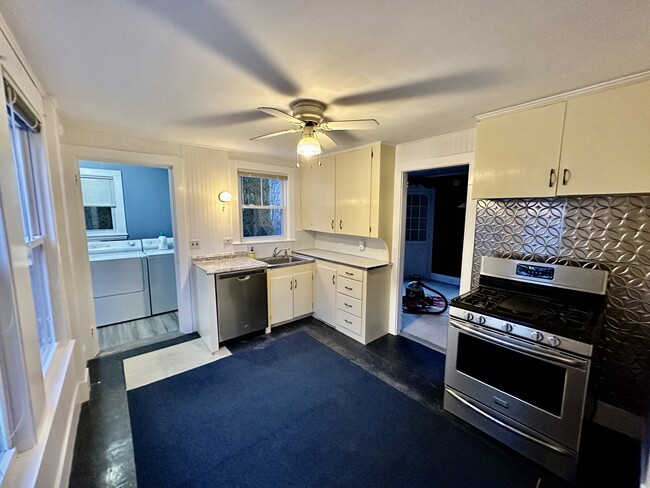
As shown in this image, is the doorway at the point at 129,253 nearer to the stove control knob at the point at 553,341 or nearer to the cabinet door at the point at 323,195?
the cabinet door at the point at 323,195

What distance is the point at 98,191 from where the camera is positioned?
3.99m

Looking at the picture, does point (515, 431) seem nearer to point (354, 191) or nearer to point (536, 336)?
point (536, 336)

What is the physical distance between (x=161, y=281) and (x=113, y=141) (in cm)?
189

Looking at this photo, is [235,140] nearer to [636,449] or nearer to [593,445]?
[593,445]

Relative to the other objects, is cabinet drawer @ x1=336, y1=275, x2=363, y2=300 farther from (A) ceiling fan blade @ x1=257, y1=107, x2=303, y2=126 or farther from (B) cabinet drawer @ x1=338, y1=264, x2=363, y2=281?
(A) ceiling fan blade @ x1=257, y1=107, x2=303, y2=126

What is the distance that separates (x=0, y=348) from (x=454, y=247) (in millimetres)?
6381

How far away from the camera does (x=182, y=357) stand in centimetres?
285

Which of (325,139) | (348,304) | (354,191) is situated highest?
(325,139)

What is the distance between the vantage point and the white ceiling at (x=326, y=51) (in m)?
1.07

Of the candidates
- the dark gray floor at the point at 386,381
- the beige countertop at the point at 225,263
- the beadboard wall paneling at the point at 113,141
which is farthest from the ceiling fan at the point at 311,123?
the dark gray floor at the point at 386,381

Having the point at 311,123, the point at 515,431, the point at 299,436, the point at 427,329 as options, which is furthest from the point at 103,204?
the point at 515,431

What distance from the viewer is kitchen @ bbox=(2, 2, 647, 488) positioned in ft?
4.91

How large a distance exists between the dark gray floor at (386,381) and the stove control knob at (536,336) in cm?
79

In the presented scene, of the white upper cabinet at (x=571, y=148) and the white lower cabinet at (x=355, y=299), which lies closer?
the white upper cabinet at (x=571, y=148)
